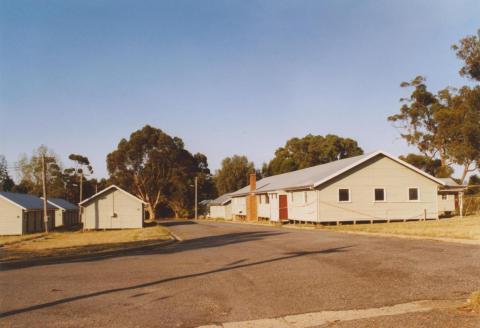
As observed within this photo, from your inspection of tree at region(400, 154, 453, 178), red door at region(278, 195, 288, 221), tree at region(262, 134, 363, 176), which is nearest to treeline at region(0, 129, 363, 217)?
tree at region(262, 134, 363, 176)

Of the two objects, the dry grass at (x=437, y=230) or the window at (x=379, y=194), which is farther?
the window at (x=379, y=194)

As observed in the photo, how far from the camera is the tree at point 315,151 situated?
7875 centimetres

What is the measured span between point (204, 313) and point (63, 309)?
100 inches

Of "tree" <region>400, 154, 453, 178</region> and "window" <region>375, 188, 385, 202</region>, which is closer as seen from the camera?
"window" <region>375, 188, 385, 202</region>

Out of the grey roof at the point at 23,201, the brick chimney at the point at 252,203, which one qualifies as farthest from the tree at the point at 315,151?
the grey roof at the point at 23,201

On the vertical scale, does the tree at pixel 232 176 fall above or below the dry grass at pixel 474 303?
above

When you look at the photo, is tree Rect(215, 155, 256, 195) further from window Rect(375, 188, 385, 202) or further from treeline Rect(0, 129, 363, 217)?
window Rect(375, 188, 385, 202)

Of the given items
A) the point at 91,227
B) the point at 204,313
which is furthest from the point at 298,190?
the point at 204,313

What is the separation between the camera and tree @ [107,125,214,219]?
239 feet

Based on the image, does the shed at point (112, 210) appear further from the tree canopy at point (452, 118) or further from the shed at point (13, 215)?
the tree canopy at point (452, 118)

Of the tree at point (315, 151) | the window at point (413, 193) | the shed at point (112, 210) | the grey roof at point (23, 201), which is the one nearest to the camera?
the window at point (413, 193)

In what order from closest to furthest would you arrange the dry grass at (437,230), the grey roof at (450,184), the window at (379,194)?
the dry grass at (437,230) < the window at (379,194) < the grey roof at (450,184)

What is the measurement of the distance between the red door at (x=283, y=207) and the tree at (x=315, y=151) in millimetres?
39233

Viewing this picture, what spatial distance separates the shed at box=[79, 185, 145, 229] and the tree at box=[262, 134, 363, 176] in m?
39.6
